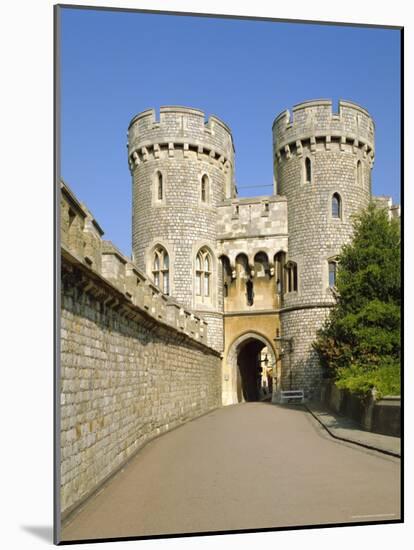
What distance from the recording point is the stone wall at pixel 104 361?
18.9 ft

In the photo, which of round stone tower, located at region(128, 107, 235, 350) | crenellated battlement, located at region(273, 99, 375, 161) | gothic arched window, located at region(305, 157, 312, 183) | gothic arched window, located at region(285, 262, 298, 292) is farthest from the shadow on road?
gothic arched window, located at region(285, 262, 298, 292)

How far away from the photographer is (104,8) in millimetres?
6219

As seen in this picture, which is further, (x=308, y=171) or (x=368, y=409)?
(x=308, y=171)

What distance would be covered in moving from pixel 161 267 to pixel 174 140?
392 cm

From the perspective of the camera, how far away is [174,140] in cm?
1742

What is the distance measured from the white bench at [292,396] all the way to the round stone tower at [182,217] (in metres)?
3.64

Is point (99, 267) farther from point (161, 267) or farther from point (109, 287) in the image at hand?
point (161, 267)

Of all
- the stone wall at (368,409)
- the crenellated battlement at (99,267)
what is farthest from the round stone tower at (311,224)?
the crenellated battlement at (99,267)

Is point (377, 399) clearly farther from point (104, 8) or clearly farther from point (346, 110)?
point (104, 8)

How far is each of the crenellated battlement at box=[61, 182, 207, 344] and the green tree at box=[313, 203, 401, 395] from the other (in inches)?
137

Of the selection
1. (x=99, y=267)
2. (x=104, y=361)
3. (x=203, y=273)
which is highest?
(x=203, y=273)

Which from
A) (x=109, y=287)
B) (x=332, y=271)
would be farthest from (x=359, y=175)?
(x=109, y=287)

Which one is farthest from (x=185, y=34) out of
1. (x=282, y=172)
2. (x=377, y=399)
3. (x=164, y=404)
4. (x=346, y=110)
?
(x=282, y=172)

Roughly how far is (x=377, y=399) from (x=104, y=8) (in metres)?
6.21
